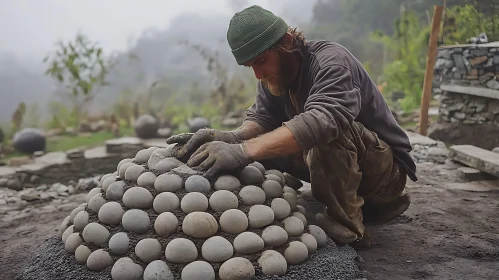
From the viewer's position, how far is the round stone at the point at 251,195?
2131mm

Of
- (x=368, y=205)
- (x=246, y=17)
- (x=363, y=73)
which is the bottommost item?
(x=368, y=205)

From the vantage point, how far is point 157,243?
6.39 ft

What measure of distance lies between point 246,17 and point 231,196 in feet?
2.93

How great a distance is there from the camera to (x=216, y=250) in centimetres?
192

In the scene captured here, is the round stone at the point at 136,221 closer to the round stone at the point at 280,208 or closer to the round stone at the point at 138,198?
the round stone at the point at 138,198

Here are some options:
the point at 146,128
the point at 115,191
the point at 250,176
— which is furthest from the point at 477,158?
the point at 146,128

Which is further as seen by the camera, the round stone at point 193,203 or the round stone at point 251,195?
the round stone at point 251,195

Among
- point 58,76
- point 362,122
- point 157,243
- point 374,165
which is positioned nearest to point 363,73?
point 362,122

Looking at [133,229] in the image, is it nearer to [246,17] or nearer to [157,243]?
[157,243]

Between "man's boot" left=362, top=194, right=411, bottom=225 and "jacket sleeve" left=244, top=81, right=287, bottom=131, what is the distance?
2.60 ft

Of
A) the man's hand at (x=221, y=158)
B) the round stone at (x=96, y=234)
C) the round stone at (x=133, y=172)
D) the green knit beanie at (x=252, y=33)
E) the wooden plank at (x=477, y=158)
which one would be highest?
the green knit beanie at (x=252, y=33)

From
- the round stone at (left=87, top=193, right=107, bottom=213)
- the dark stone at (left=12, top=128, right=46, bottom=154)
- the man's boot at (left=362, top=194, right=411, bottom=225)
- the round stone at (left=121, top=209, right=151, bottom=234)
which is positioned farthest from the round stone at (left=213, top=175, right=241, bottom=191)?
the dark stone at (left=12, top=128, right=46, bottom=154)

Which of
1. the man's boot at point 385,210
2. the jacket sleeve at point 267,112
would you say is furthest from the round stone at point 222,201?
the man's boot at point 385,210

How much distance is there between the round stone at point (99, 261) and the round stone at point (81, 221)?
224mm
